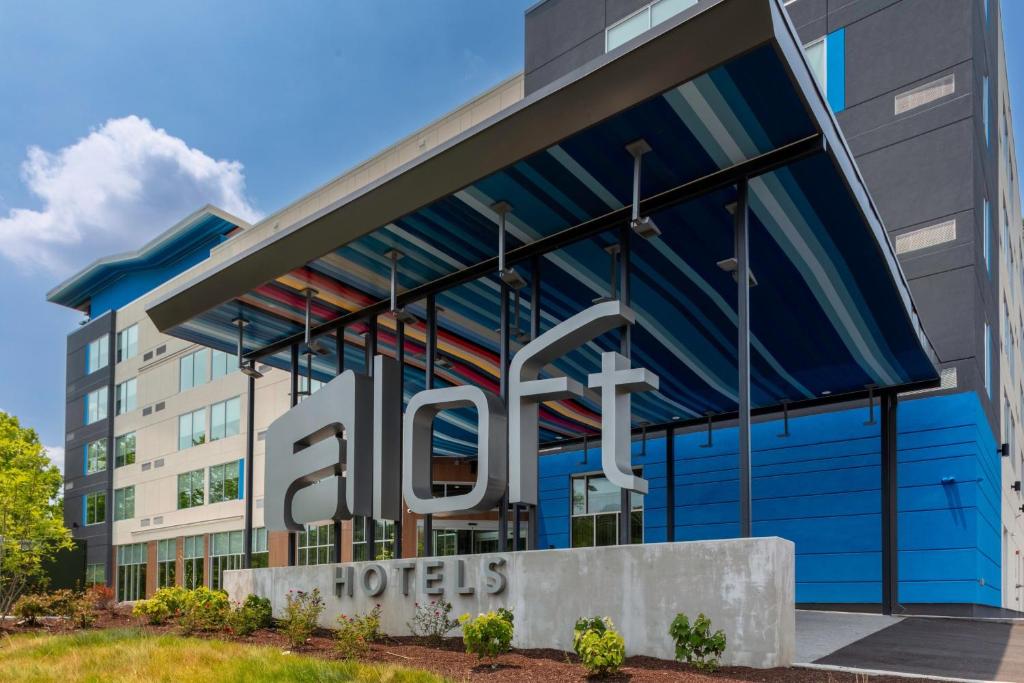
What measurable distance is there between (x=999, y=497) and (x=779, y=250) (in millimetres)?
15083

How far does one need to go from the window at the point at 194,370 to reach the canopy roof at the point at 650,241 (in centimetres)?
2838

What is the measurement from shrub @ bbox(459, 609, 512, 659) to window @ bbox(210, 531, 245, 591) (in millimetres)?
34735

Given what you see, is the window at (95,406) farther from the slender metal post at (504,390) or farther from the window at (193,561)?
the slender metal post at (504,390)

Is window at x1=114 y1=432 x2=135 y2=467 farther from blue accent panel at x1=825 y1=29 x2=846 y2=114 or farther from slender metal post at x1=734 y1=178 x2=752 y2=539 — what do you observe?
slender metal post at x1=734 y1=178 x2=752 y2=539

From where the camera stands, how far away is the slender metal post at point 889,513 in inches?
812

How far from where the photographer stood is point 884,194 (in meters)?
24.0

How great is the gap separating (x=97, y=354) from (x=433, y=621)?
5244cm

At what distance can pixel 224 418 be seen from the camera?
4528 cm

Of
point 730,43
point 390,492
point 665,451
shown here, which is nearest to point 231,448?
point 665,451

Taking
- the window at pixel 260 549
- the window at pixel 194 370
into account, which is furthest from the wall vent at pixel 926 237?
the window at pixel 194 370

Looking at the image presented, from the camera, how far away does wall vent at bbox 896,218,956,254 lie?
22.8 meters

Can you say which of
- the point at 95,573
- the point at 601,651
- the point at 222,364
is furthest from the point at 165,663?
the point at 95,573

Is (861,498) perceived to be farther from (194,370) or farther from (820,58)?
(194,370)

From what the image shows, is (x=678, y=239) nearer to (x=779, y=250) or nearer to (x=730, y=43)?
(x=779, y=250)
